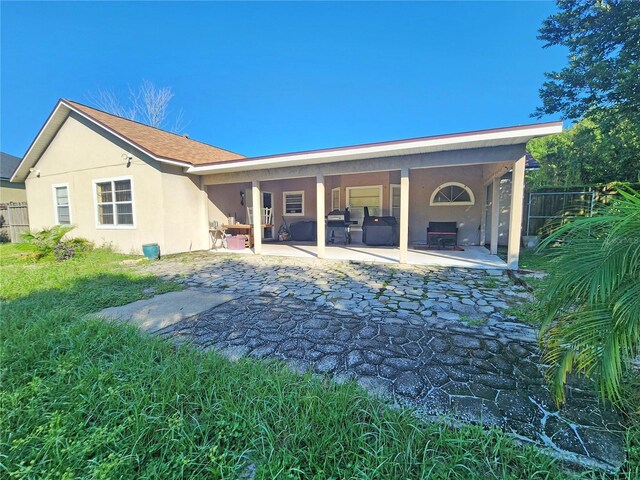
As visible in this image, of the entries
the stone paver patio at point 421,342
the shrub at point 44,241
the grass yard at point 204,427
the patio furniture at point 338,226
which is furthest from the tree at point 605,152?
the shrub at point 44,241

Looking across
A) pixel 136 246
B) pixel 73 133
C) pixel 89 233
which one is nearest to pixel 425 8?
pixel 136 246

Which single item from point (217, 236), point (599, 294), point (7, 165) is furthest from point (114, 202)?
point (7, 165)

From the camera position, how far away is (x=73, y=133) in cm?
1010

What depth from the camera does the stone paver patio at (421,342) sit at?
1.77 metres

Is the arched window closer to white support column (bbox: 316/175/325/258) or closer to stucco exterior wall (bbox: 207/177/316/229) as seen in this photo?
white support column (bbox: 316/175/325/258)

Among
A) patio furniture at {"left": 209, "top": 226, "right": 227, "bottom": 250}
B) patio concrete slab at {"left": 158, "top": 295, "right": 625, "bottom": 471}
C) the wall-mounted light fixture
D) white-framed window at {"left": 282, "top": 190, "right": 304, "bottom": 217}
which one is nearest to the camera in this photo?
patio concrete slab at {"left": 158, "top": 295, "right": 625, "bottom": 471}

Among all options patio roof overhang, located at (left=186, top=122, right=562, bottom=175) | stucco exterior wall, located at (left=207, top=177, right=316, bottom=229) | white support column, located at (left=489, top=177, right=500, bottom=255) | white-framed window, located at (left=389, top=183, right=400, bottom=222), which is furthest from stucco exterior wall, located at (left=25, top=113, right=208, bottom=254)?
white support column, located at (left=489, top=177, right=500, bottom=255)

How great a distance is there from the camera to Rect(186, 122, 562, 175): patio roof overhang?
5.22 meters

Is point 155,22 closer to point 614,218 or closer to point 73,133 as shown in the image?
point 73,133

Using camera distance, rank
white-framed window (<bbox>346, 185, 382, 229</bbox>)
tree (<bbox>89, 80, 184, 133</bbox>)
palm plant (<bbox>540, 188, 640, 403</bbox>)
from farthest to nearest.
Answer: tree (<bbox>89, 80, 184, 133</bbox>) < white-framed window (<bbox>346, 185, 382, 229</bbox>) < palm plant (<bbox>540, 188, 640, 403</bbox>)

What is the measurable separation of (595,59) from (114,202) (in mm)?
16161

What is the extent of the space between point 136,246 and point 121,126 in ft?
14.6

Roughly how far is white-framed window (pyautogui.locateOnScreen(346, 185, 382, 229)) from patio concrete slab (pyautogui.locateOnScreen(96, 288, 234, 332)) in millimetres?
7314

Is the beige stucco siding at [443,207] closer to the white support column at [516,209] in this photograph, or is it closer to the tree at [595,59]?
the tree at [595,59]
